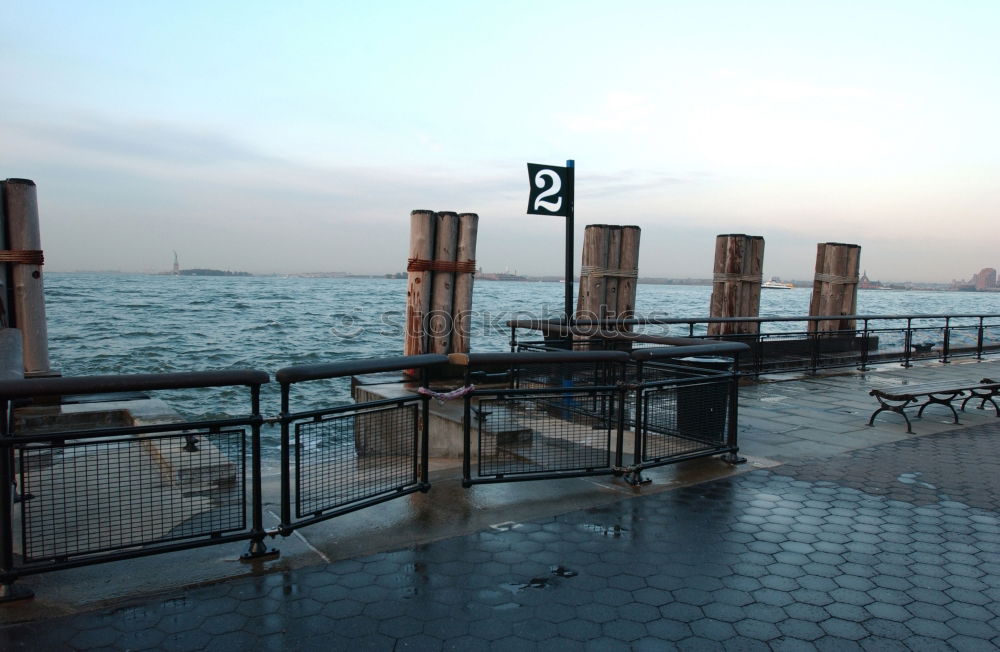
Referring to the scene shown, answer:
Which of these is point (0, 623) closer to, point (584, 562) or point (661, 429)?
point (584, 562)

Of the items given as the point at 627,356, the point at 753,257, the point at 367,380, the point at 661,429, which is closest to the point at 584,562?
the point at 627,356

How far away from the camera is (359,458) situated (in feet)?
16.3

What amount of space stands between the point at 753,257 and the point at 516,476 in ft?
33.7

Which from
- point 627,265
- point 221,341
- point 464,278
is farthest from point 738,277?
point 221,341

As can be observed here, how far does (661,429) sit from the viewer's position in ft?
20.5

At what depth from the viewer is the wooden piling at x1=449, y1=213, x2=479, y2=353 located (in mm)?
10508

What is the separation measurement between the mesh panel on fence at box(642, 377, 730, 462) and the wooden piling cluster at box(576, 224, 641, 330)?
5.29 meters

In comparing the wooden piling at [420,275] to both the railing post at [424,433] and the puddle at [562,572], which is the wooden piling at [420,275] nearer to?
the railing post at [424,433]

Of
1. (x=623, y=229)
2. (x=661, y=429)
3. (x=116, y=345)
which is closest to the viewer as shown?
(x=661, y=429)

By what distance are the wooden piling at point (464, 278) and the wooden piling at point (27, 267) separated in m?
5.13

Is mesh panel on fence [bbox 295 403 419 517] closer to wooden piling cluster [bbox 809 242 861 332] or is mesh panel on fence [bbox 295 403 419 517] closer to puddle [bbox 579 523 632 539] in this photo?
puddle [bbox 579 523 632 539]

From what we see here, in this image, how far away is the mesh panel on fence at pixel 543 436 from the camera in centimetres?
563

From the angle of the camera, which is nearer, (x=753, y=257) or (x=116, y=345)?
(x=753, y=257)

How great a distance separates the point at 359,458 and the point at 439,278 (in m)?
5.73
